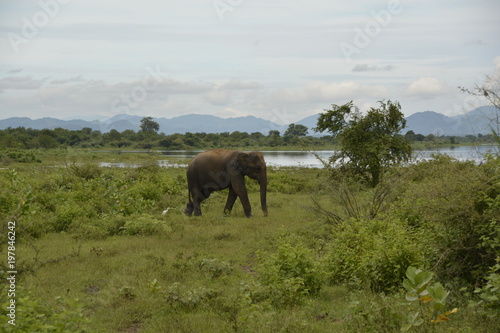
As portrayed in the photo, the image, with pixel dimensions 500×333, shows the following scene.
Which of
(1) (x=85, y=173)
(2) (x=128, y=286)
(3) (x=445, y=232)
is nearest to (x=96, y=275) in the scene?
(2) (x=128, y=286)

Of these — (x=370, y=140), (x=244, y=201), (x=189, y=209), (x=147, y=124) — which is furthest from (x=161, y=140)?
(x=244, y=201)

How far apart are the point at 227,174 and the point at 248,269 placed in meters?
8.05

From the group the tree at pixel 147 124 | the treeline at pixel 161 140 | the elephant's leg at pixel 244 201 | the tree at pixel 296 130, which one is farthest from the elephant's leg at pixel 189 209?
the tree at pixel 147 124

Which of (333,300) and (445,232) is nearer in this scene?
(445,232)

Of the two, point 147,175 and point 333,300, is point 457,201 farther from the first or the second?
point 147,175

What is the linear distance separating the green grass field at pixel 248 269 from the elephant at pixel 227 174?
2.28 meters

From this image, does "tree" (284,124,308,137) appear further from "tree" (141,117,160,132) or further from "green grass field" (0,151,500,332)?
"green grass field" (0,151,500,332)

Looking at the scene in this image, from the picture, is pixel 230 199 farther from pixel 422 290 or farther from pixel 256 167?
pixel 422 290

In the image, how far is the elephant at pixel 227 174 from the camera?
18.3 meters

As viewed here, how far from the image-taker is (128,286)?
29.2 feet

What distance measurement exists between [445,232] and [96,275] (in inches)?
274

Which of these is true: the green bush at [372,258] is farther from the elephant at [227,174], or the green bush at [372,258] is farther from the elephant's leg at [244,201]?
the elephant at [227,174]

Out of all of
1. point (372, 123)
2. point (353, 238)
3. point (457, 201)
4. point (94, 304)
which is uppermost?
point (372, 123)

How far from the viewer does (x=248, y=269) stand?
11.1 m
